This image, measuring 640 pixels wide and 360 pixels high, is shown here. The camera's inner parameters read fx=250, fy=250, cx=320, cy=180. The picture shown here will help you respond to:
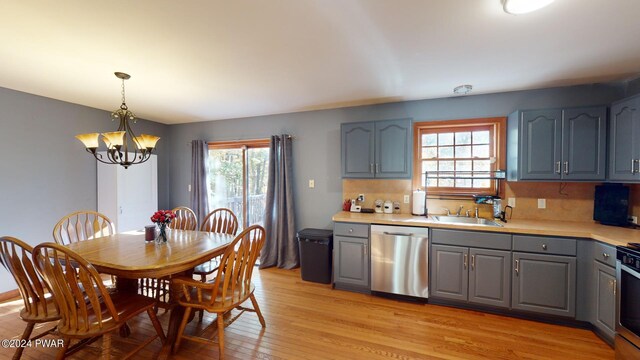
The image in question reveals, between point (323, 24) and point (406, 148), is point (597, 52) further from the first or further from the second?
point (323, 24)

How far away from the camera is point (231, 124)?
4.27 m

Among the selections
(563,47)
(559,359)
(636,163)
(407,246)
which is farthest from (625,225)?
(407,246)

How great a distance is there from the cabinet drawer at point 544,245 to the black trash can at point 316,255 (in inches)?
78.0

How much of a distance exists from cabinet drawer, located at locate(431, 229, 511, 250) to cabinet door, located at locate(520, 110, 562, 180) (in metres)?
0.75

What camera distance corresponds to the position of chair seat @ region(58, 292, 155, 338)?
158cm

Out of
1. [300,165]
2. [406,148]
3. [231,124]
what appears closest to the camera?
[406,148]

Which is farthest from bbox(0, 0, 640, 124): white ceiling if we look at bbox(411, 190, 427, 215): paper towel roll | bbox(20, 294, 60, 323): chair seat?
bbox(20, 294, 60, 323): chair seat

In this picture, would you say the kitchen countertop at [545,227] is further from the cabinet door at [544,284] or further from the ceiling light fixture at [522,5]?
the ceiling light fixture at [522,5]

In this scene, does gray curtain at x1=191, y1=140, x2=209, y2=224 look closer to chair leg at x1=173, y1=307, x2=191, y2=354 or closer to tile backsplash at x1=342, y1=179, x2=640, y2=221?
chair leg at x1=173, y1=307, x2=191, y2=354

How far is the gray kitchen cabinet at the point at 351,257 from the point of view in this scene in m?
2.93

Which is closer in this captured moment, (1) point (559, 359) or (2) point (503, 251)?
(1) point (559, 359)

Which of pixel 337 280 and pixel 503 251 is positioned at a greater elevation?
pixel 503 251

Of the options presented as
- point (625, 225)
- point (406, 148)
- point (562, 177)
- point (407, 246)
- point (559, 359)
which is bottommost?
point (559, 359)

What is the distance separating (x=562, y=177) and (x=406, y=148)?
153 cm
